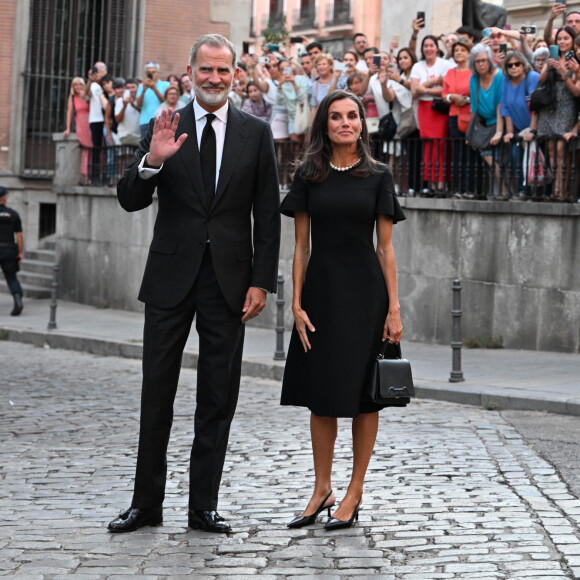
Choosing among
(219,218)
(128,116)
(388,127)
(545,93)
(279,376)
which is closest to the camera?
(219,218)

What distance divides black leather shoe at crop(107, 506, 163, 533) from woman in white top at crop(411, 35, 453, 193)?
954 centimetres

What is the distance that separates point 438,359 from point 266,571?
8.65 m

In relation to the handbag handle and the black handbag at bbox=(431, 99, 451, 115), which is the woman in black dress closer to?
the handbag handle

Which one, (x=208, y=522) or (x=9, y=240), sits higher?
(x=9, y=240)

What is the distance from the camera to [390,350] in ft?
20.9

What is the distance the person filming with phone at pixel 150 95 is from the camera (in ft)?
62.3

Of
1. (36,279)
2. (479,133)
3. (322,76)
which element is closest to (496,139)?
(479,133)

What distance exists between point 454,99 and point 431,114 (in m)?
0.63

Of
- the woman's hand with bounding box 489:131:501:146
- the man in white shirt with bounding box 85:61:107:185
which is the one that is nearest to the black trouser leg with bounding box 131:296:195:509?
the woman's hand with bounding box 489:131:501:146

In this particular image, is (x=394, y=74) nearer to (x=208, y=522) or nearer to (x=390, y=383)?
(x=390, y=383)

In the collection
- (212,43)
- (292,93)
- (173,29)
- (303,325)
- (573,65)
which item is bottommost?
(303,325)

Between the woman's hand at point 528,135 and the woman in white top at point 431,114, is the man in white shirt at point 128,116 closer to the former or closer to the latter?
the woman in white top at point 431,114

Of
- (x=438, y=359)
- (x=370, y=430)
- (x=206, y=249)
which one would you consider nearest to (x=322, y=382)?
(x=370, y=430)

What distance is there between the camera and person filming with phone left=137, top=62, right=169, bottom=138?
62.3 ft
